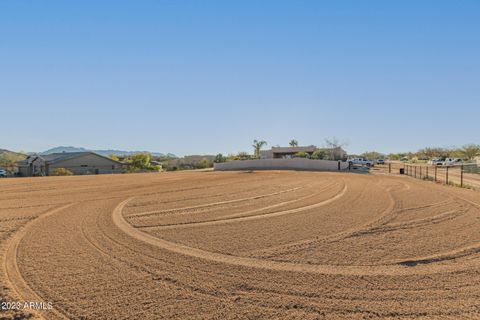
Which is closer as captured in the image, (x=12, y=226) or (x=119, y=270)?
(x=119, y=270)

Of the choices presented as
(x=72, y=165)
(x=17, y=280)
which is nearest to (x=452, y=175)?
(x=17, y=280)

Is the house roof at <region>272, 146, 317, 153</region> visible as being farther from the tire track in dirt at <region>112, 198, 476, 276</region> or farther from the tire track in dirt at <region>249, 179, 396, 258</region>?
the tire track in dirt at <region>112, 198, 476, 276</region>

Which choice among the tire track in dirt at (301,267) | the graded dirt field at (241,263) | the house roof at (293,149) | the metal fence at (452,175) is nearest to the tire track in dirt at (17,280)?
the graded dirt field at (241,263)

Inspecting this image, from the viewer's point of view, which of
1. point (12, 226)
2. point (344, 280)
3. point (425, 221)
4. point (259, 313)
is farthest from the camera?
point (425, 221)

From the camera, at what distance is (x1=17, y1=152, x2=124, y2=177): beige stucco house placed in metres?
46.1

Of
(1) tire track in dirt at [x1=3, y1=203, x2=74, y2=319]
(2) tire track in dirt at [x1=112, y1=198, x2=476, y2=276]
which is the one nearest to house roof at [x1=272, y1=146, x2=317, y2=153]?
(2) tire track in dirt at [x1=112, y1=198, x2=476, y2=276]

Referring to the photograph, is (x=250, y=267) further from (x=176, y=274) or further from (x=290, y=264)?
(x=176, y=274)

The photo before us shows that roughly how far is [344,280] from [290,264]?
97cm

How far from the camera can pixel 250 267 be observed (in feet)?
17.3

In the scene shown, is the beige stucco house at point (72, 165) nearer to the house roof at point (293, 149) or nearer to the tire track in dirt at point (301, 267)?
the house roof at point (293, 149)

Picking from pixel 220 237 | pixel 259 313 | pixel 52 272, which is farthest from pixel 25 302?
pixel 220 237

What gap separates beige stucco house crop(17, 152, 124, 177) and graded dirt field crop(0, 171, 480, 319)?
4041cm

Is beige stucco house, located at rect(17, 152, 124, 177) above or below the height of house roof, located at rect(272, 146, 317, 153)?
below

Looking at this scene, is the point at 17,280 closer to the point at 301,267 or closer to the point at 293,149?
the point at 301,267
